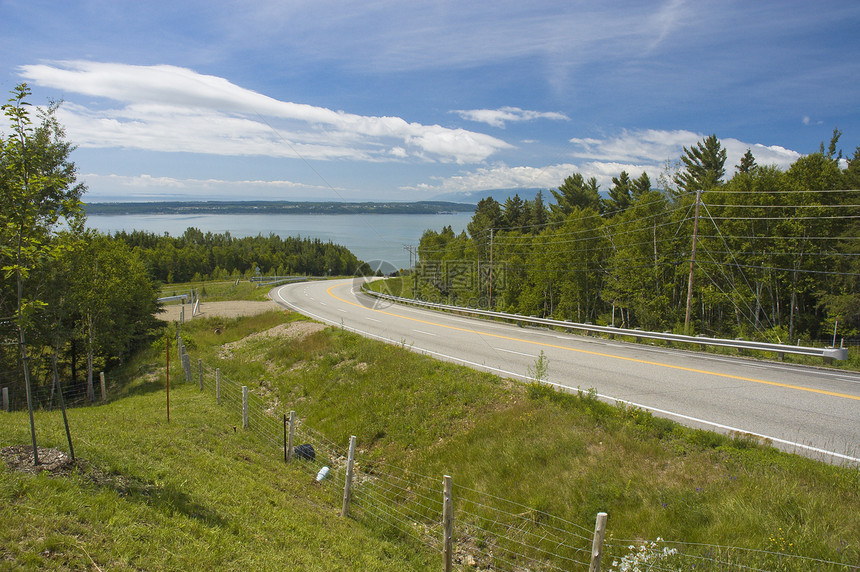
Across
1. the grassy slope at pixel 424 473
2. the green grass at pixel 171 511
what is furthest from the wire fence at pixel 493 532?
the green grass at pixel 171 511

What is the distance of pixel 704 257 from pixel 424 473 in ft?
117

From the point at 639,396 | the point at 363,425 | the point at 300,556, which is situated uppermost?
the point at 639,396

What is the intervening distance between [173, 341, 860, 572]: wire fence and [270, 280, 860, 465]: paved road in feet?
13.0

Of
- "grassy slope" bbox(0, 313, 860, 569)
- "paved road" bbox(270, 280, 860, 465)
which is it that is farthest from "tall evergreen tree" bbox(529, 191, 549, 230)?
"grassy slope" bbox(0, 313, 860, 569)

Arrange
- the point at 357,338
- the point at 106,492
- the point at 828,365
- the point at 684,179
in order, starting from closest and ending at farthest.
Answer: the point at 106,492 < the point at 828,365 < the point at 357,338 < the point at 684,179

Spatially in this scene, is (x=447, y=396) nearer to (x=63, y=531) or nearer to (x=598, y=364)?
(x=598, y=364)

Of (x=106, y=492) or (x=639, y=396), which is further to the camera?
(x=639, y=396)

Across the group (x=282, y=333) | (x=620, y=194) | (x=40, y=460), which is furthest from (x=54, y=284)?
(x=620, y=194)

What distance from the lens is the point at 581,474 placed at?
7742 mm

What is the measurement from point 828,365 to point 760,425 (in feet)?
25.3

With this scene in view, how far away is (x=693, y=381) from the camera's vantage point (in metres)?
12.1

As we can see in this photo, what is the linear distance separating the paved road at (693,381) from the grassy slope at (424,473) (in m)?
1.45

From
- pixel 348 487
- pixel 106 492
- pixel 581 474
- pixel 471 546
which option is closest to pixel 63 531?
pixel 106 492

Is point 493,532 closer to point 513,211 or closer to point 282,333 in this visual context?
point 282,333
